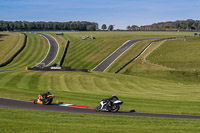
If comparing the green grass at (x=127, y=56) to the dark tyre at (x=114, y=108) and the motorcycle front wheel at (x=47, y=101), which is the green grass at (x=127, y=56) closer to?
the motorcycle front wheel at (x=47, y=101)

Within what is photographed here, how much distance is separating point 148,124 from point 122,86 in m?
31.7

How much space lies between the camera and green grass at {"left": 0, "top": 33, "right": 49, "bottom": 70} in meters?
97.6

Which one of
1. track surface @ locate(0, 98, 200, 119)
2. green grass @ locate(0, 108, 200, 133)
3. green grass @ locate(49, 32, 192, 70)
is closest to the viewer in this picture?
green grass @ locate(0, 108, 200, 133)

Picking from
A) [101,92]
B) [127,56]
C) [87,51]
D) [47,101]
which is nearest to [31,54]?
[87,51]

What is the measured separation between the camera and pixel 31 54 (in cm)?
11212

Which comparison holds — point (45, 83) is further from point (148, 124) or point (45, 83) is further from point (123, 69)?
point (123, 69)

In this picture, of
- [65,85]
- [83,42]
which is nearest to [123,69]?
[65,85]

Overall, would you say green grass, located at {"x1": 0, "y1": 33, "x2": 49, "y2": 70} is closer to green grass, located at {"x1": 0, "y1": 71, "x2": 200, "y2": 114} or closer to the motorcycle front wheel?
green grass, located at {"x1": 0, "y1": 71, "x2": 200, "y2": 114}

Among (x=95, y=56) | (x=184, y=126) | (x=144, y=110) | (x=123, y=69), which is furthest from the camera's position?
(x=95, y=56)

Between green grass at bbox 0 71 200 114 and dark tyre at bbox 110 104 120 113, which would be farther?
green grass at bbox 0 71 200 114

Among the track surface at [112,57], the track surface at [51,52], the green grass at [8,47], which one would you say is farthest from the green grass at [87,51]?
the green grass at [8,47]

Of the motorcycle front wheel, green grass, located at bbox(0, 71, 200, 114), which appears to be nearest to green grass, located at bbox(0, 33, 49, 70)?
green grass, located at bbox(0, 71, 200, 114)

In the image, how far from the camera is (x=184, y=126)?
18.5 meters

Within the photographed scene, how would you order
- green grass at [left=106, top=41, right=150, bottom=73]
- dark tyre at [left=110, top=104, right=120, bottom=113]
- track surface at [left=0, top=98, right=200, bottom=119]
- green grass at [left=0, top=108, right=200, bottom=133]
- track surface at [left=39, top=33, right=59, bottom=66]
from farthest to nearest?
track surface at [left=39, top=33, right=59, bottom=66] < green grass at [left=106, top=41, right=150, bottom=73] < dark tyre at [left=110, top=104, right=120, bottom=113] < track surface at [left=0, top=98, right=200, bottom=119] < green grass at [left=0, top=108, right=200, bottom=133]
